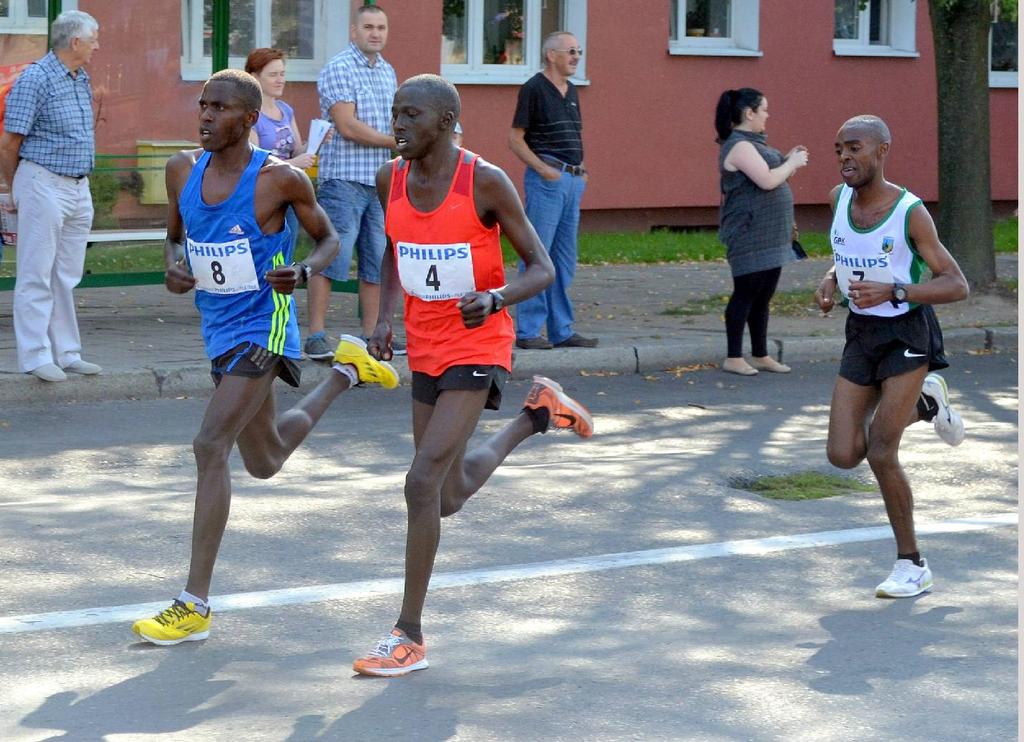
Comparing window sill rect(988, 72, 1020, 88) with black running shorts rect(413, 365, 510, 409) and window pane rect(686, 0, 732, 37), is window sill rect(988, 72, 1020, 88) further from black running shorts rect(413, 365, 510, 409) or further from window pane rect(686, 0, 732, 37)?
black running shorts rect(413, 365, 510, 409)

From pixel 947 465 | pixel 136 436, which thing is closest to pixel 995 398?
pixel 947 465

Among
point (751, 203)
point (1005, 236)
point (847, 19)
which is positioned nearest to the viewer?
point (751, 203)

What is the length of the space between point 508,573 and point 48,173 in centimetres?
479

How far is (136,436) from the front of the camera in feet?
30.1

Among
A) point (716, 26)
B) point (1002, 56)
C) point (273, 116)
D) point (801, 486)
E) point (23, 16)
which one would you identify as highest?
point (716, 26)

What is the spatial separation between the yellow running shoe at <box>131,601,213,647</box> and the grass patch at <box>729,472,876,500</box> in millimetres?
3162

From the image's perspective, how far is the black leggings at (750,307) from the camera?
1141 centimetres

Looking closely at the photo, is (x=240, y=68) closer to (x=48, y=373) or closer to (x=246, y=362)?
(x=48, y=373)

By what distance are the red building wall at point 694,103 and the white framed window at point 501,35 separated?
0.56 feet

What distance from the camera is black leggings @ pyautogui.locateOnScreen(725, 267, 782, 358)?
11.4 metres

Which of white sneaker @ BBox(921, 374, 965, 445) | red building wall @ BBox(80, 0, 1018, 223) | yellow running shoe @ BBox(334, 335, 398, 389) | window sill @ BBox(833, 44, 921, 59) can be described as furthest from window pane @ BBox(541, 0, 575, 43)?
white sneaker @ BBox(921, 374, 965, 445)

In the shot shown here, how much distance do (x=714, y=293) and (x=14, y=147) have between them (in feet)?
22.5

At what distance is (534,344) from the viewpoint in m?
11.8

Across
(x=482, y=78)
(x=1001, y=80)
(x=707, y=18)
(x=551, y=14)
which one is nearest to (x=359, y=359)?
(x=482, y=78)
